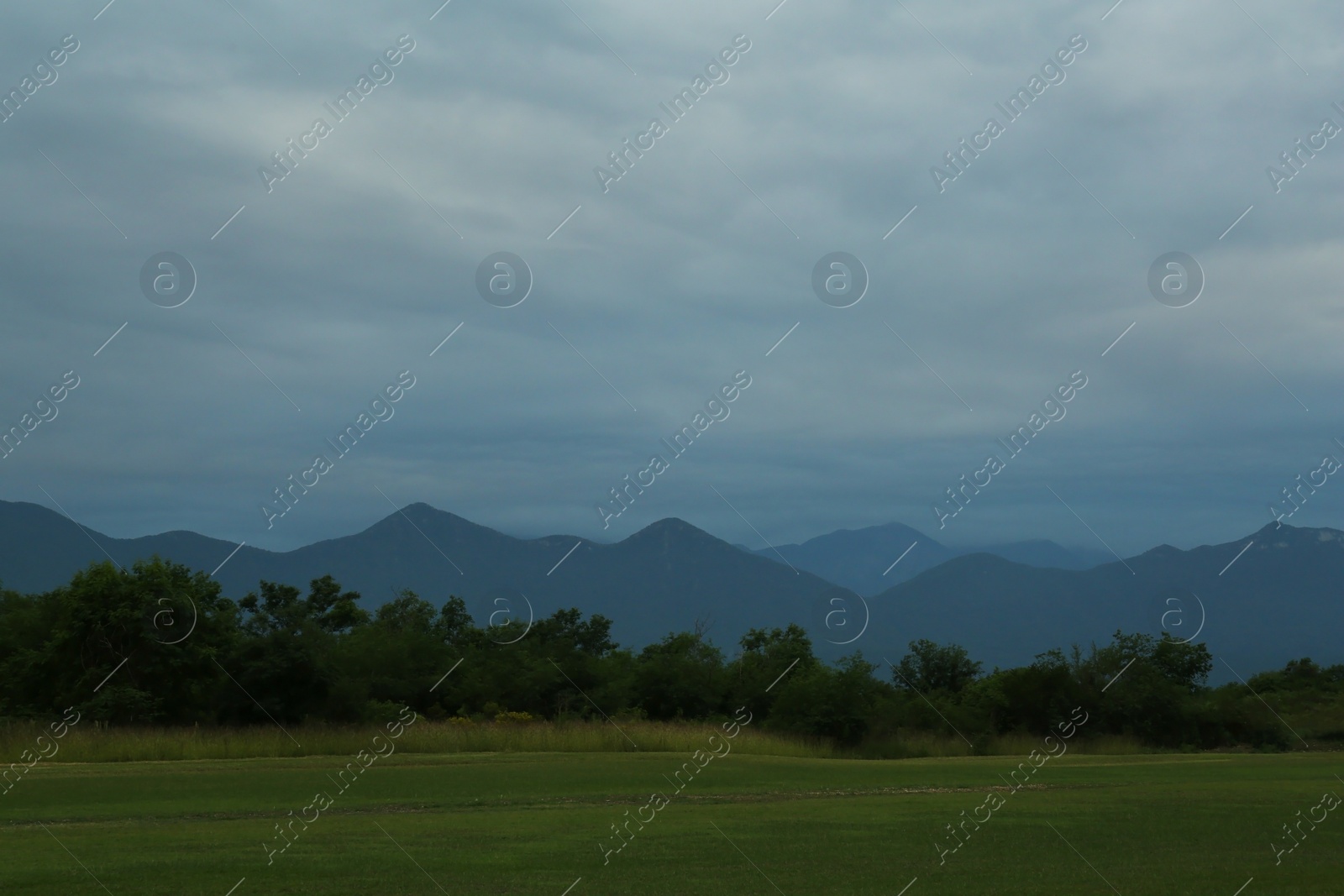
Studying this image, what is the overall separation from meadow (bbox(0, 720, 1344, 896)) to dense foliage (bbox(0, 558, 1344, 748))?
39.0 feet

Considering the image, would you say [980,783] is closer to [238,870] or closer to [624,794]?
[624,794]

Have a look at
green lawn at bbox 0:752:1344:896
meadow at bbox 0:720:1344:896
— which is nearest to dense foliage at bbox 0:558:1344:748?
meadow at bbox 0:720:1344:896

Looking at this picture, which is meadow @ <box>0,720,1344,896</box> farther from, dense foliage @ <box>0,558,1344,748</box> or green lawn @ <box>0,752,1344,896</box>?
dense foliage @ <box>0,558,1344,748</box>

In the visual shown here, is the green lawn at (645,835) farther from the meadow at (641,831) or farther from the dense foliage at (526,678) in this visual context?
the dense foliage at (526,678)

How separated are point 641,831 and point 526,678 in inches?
1631

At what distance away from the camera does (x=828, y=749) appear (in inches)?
1837

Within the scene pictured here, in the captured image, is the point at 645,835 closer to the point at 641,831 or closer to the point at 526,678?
the point at 641,831

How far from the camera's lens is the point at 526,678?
56.1 m

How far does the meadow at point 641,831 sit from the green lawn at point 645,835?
0.19ft

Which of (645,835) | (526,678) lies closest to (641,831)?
(645,835)

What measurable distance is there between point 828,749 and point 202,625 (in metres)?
26.7

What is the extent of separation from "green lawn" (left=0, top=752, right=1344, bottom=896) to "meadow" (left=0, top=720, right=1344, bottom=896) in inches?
2.3

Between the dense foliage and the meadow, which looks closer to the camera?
the meadow

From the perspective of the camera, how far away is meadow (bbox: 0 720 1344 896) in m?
11.2
